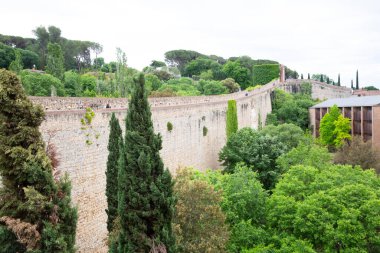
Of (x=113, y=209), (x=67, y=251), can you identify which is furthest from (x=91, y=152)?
(x=67, y=251)

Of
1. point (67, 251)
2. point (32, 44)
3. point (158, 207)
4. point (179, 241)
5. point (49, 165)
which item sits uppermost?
point (32, 44)

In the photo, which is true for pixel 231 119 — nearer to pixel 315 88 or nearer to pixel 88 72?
pixel 88 72

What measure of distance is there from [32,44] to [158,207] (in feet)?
180

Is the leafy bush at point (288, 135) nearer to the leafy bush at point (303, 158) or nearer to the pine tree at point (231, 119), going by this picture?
the pine tree at point (231, 119)

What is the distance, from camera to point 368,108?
127ft

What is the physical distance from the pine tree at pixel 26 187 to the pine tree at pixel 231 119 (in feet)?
76.0

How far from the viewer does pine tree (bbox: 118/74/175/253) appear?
10719 millimetres

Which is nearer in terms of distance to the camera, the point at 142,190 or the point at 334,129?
the point at 142,190

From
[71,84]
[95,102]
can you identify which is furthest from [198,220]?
[71,84]

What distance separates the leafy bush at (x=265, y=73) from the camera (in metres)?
60.7

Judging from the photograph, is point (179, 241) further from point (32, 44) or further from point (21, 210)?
point (32, 44)

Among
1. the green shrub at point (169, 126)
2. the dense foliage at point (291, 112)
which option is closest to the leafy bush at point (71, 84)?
the green shrub at point (169, 126)

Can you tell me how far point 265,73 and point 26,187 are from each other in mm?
54780

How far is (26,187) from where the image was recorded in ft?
31.9
